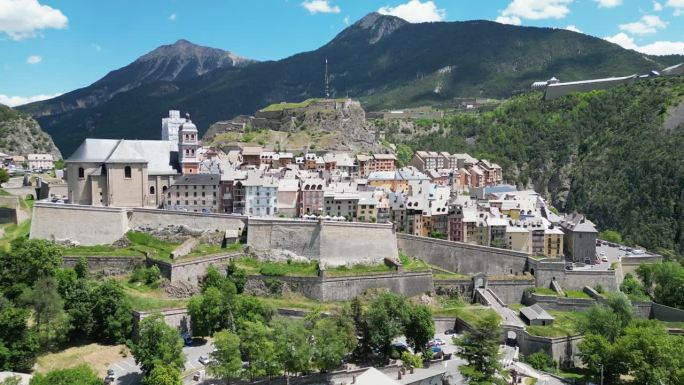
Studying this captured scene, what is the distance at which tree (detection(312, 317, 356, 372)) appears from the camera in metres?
37.6

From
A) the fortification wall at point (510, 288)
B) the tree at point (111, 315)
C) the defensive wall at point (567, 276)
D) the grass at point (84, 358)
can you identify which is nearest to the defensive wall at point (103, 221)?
the tree at point (111, 315)

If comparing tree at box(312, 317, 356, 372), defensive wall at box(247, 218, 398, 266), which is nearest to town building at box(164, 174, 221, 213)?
defensive wall at box(247, 218, 398, 266)

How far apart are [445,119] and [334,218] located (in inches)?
3407

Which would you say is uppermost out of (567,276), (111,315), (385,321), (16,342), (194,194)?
(194,194)

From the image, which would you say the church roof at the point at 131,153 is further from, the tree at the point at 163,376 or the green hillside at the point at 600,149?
the green hillside at the point at 600,149

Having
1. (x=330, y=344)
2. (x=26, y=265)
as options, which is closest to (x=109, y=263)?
(x=26, y=265)

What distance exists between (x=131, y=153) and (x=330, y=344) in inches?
1213

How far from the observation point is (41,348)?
38406mm

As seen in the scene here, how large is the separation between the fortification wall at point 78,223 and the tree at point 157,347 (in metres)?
17.4

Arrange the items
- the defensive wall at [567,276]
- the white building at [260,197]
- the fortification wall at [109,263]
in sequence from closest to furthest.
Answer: the fortification wall at [109,263] → the defensive wall at [567,276] → the white building at [260,197]

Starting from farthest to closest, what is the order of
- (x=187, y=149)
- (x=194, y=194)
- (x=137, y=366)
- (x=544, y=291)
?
1. (x=187, y=149)
2. (x=194, y=194)
3. (x=544, y=291)
4. (x=137, y=366)

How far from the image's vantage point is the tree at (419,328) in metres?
41.6

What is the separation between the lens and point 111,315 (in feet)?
131

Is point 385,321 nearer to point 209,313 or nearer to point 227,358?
point 227,358
